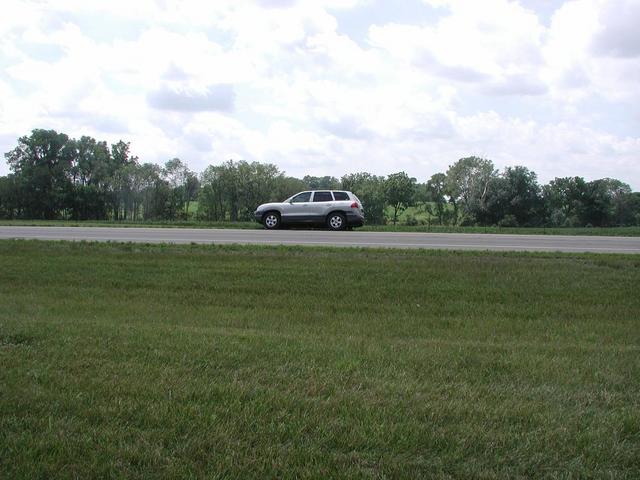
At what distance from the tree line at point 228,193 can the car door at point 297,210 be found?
25252 millimetres

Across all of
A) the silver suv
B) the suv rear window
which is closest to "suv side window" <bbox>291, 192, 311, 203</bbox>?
the silver suv

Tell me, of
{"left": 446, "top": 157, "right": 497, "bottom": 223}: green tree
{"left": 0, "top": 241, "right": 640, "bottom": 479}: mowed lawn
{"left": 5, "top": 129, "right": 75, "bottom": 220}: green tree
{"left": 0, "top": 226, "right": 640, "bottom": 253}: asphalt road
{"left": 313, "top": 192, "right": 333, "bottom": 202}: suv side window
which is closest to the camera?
{"left": 0, "top": 241, "right": 640, "bottom": 479}: mowed lawn

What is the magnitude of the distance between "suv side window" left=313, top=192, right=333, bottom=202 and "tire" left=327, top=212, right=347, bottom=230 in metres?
0.61

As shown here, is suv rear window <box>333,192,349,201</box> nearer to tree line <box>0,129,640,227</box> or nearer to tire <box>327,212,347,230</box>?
tire <box>327,212,347,230</box>

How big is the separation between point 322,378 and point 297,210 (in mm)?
17942

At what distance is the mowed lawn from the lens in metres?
3.78

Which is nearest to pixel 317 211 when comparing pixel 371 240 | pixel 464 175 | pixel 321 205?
pixel 321 205

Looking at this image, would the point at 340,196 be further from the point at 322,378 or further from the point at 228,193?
the point at 228,193

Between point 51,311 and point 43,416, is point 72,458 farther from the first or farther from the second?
point 51,311

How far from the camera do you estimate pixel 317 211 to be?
22781mm

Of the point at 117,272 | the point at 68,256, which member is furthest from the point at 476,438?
the point at 68,256

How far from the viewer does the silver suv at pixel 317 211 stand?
2261cm

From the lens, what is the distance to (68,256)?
12.9 meters

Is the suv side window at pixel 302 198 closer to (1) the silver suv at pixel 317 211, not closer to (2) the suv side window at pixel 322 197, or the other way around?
(1) the silver suv at pixel 317 211
